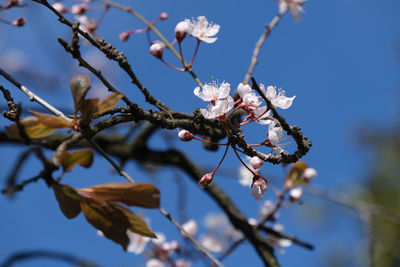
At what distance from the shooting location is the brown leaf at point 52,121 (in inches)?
21.5

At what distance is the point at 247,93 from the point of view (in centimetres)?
71

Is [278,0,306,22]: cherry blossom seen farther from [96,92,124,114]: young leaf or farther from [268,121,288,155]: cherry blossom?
[96,92,124,114]: young leaf

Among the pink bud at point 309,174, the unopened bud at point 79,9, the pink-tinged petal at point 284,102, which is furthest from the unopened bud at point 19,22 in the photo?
the pink bud at point 309,174

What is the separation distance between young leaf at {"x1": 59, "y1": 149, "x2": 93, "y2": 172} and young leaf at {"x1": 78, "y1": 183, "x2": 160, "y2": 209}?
0.05 metres

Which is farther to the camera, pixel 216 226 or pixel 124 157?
pixel 216 226

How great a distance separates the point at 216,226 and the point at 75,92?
165 centimetres

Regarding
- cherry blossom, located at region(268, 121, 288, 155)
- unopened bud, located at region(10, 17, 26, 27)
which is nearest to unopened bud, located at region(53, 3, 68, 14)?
unopened bud, located at region(10, 17, 26, 27)

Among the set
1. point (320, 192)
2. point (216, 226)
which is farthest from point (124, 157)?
point (320, 192)

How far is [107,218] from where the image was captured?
2.08 feet

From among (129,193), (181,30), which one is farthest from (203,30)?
(129,193)

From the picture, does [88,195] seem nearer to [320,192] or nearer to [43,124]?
[43,124]

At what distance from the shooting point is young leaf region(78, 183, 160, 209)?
0.60m

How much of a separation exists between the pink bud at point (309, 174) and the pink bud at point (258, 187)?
59 cm

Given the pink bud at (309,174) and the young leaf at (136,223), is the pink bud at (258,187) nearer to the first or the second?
the young leaf at (136,223)
